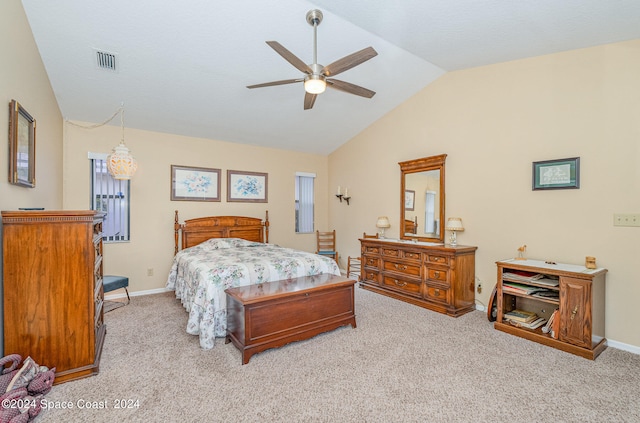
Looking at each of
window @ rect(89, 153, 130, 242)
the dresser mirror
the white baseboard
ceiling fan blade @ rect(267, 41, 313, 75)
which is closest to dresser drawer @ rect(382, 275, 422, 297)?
the dresser mirror

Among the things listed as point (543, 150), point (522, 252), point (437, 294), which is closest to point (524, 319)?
point (522, 252)

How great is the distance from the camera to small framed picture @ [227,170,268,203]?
18.0ft

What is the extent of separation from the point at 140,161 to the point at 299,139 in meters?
2.68

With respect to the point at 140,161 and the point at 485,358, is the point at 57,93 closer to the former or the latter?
the point at 140,161

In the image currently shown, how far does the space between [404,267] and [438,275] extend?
1.79ft

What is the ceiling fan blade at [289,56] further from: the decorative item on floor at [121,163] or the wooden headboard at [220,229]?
the wooden headboard at [220,229]

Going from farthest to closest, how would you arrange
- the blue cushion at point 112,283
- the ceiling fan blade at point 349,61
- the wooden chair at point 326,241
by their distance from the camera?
the wooden chair at point 326,241
the blue cushion at point 112,283
the ceiling fan blade at point 349,61

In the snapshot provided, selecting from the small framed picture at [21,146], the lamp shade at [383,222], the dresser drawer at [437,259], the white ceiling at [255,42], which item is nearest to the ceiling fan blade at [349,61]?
the white ceiling at [255,42]

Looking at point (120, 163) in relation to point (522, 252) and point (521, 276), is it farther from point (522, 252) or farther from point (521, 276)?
point (522, 252)

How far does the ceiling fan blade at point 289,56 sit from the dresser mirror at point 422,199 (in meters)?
2.68

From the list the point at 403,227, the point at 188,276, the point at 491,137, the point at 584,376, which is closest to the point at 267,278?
the point at 188,276

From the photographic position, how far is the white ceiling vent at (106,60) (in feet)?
10.3

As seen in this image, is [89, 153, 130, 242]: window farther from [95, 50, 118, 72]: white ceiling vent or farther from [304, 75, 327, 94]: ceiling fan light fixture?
[304, 75, 327, 94]: ceiling fan light fixture

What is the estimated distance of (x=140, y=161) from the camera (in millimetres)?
4680
